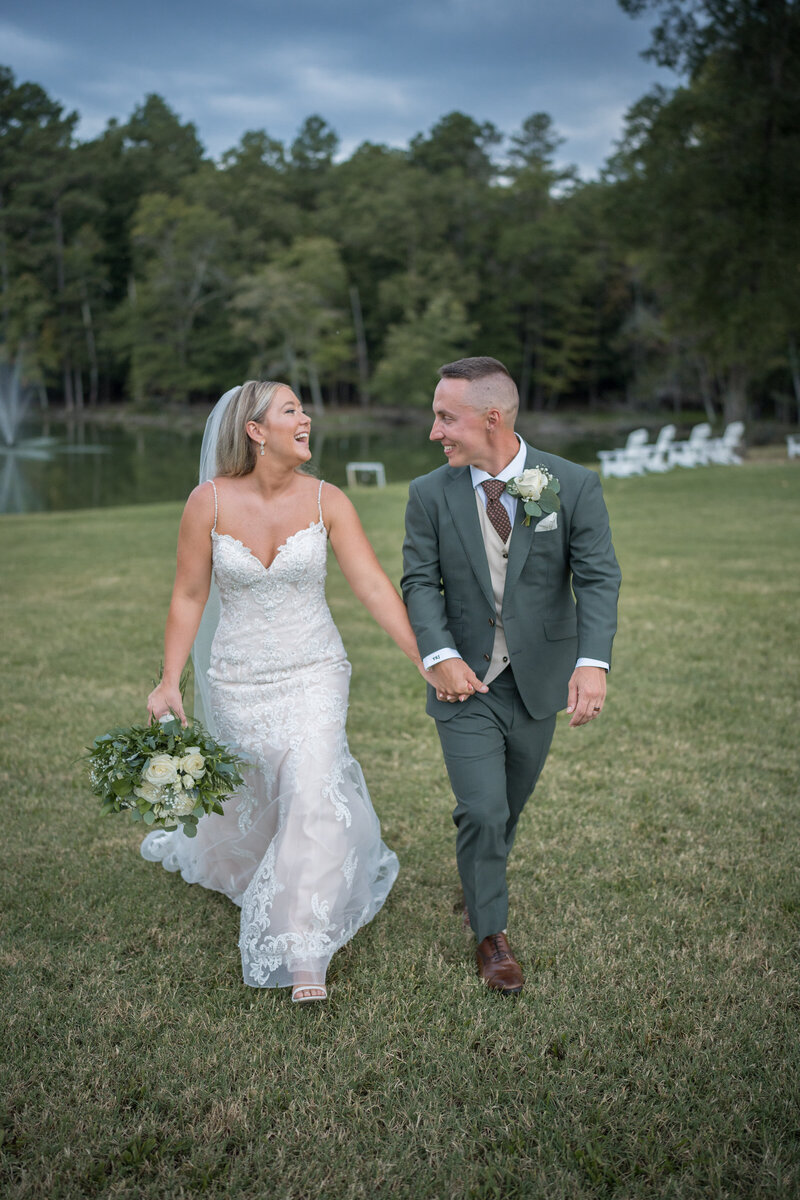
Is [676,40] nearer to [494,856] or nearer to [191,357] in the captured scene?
[494,856]

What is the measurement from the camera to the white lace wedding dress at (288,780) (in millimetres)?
3645

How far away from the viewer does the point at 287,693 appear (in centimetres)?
396

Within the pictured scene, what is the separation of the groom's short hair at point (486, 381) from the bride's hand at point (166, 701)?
64.0 inches

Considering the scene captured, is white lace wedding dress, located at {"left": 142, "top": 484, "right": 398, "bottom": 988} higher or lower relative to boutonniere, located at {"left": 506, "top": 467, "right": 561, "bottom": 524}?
lower

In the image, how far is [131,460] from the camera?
38.9m

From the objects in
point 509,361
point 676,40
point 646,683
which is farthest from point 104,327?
point 646,683

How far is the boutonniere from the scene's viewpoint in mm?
3539

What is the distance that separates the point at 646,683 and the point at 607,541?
163 inches

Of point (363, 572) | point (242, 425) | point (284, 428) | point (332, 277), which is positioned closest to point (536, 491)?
point (363, 572)

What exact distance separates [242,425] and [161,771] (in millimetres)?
1449

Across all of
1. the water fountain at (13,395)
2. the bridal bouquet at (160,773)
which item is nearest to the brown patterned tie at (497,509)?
the bridal bouquet at (160,773)

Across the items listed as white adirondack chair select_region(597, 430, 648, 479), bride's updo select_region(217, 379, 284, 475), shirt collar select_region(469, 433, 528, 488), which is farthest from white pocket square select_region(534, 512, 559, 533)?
white adirondack chair select_region(597, 430, 648, 479)

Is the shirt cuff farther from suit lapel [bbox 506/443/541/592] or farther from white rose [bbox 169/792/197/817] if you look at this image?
white rose [bbox 169/792/197/817]

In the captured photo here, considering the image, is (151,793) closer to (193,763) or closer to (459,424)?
(193,763)
